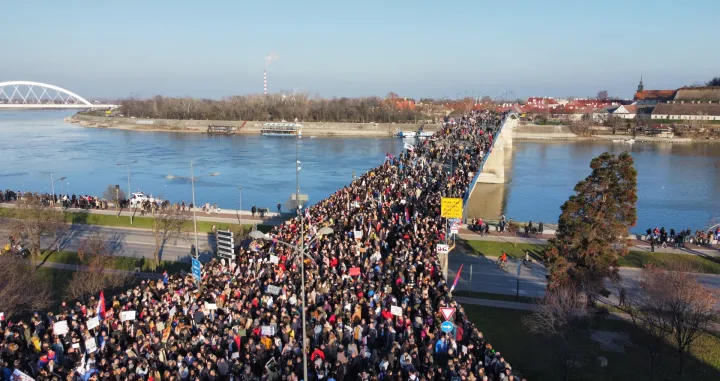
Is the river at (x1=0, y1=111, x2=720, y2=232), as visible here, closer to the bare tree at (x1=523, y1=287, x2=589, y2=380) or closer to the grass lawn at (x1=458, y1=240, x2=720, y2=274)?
the grass lawn at (x1=458, y1=240, x2=720, y2=274)

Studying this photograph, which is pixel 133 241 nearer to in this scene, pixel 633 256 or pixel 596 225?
pixel 596 225

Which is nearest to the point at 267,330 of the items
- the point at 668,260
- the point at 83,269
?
the point at 83,269

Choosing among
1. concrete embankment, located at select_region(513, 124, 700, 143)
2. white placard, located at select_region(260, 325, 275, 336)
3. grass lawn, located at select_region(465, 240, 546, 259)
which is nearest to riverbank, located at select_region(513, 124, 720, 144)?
concrete embankment, located at select_region(513, 124, 700, 143)

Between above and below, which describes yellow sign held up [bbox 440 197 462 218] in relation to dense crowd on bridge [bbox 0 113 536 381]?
above

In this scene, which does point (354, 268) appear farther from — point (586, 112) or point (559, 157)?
point (586, 112)

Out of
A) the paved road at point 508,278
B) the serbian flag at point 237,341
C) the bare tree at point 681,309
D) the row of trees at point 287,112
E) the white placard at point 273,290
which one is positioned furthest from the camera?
the row of trees at point 287,112

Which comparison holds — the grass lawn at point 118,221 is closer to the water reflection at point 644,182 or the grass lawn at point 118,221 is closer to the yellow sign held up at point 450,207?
the yellow sign held up at point 450,207

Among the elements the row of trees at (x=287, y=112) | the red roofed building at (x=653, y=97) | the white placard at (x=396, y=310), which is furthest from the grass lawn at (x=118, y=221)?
the red roofed building at (x=653, y=97)
